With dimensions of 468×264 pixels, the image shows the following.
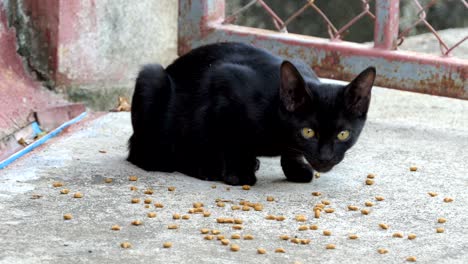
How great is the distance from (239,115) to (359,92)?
515 millimetres

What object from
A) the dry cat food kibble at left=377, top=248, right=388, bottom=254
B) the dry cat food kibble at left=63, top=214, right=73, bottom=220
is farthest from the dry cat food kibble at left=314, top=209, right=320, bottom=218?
the dry cat food kibble at left=63, top=214, right=73, bottom=220

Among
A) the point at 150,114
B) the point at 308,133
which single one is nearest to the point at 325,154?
the point at 308,133

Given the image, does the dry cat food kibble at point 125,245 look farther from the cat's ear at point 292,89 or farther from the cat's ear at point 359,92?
the cat's ear at point 359,92

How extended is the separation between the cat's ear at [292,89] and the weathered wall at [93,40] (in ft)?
5.21

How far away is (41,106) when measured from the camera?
15.2 ft

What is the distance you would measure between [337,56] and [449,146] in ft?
2.54

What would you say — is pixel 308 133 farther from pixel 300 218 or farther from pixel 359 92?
pixel 300 218

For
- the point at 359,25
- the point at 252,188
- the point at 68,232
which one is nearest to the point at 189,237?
→ the point at 68,232

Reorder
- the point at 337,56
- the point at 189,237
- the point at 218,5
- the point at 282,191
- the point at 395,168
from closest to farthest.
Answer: the point at 189,237
the point at 282,191
the point at 395,168
the point at 337,56
the point at 218,5

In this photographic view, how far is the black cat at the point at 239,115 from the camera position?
11.6ft

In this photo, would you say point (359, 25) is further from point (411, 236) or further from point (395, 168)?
point (411, 236)

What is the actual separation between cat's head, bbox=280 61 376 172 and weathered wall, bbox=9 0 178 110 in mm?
1580

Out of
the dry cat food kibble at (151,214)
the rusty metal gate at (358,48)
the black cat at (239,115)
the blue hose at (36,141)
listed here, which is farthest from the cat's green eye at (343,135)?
the blue hose at (36,141)

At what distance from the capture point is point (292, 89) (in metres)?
3.52
